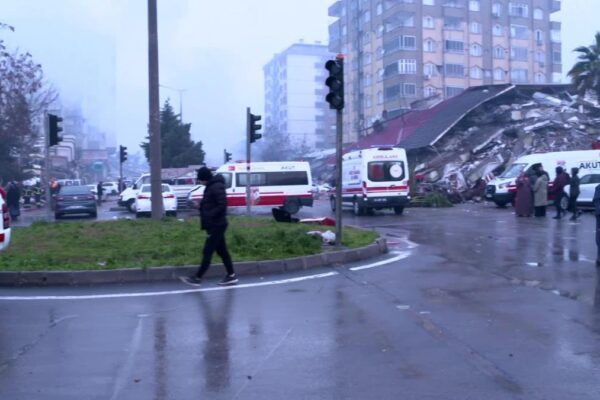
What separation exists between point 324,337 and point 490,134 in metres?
40.0

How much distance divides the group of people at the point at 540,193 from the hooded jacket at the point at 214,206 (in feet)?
55.1

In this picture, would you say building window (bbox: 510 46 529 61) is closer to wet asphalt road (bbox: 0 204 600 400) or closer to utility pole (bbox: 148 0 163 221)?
utility pole (bbox: 148 0 163 221)

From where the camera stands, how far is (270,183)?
107ft

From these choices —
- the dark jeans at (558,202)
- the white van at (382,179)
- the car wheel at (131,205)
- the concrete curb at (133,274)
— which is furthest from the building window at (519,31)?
the concrete curb at (133,274)

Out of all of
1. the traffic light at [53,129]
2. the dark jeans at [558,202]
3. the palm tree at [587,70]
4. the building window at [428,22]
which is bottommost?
the dark jeans at [558,202]

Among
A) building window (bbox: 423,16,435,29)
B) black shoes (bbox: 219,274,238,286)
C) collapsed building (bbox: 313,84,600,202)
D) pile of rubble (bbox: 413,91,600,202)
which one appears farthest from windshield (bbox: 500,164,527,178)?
building window (bbox: 423,16,435,29)

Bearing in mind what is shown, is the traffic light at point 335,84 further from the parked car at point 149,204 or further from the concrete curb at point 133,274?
the parked car at point 149,204

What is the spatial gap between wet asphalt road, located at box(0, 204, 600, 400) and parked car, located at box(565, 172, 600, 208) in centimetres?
1734

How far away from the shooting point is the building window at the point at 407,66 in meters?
74.4

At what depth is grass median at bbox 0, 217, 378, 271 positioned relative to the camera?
1302 centimetres

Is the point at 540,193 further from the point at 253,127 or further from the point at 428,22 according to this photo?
the point at 428,22

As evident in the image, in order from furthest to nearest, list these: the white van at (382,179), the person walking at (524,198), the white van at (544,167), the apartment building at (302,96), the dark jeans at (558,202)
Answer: the apartment building at (302,96)
the white van at (544,167)
the white van at (382,179)
the person walking at (524,198)
the dark jeans at (558,202)

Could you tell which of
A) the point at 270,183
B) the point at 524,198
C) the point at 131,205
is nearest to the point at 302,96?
the point at 131,205

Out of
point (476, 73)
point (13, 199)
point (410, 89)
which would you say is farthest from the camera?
point (476, 73)
